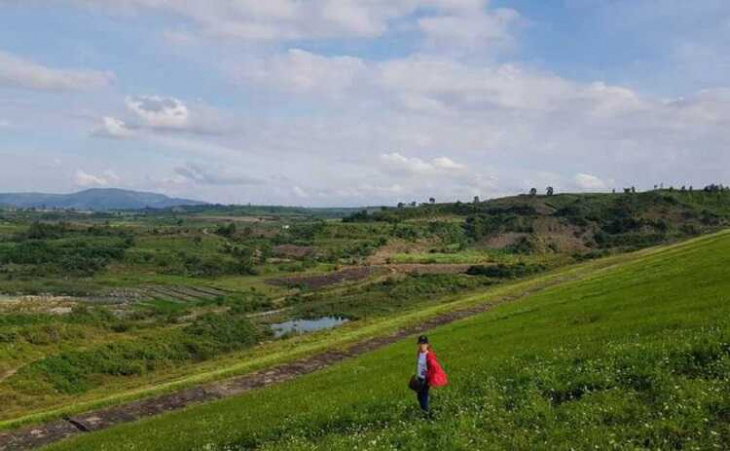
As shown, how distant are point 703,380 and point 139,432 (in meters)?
24.4

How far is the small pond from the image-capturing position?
9506 cm

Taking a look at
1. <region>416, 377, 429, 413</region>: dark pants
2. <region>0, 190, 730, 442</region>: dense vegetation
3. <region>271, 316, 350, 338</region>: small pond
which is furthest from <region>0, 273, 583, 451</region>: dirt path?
<region>271, 316, 350, 338</region>: small pond

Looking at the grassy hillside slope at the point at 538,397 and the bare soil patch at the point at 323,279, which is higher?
the grassy hillside slope at the point at 538,397

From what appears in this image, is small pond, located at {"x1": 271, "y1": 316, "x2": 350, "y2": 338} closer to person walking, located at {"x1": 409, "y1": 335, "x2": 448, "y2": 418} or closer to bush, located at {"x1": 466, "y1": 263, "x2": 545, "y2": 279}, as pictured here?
bush, located at {"x1": 466, "y1": 263, "x2": 545, "y2": 279}

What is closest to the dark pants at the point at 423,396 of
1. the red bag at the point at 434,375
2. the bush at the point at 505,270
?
the red bag at the point at 434,375

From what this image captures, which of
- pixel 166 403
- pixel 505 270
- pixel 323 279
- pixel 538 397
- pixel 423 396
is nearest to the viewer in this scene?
pixel 538 397

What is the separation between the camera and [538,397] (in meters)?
18.2

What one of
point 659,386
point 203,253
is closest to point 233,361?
point 659,386

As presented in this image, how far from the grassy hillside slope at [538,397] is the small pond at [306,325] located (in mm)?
59873

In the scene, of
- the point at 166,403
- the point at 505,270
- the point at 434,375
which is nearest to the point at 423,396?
the point at 434,375

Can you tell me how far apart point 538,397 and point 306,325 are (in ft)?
279

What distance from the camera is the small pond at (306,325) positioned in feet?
312

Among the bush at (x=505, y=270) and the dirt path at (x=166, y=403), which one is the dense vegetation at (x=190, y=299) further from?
the dirt path at (x=166, y=403)

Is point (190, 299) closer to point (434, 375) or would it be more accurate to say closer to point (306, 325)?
point (306, 325)
